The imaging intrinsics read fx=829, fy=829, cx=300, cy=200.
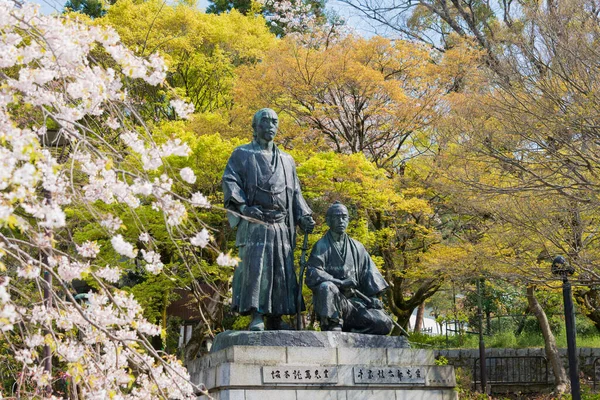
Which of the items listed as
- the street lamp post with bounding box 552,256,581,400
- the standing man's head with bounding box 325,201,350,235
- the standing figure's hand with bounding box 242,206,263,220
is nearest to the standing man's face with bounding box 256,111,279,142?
the standing figure's hand with bounding box 242,206,263,220

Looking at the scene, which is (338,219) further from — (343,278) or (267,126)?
(267,126)

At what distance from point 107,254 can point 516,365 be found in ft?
36.8

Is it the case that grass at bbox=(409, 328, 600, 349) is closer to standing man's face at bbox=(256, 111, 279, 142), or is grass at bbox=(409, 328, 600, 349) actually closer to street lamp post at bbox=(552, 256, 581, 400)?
street lamp post at bbox=(552, 256, 581, 400)

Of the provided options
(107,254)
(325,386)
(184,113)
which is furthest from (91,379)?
(107,254)

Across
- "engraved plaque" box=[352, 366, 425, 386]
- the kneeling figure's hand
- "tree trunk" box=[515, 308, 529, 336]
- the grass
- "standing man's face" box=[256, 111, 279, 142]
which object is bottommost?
"engraved plaque" box=[352, 366, 425, 386]

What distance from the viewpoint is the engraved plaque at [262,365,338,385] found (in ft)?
25.0

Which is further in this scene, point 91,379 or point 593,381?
point 593,381

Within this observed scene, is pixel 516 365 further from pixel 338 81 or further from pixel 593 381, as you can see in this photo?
pixel 338 81

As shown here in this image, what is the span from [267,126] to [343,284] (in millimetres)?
1832

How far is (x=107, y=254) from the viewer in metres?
17.2

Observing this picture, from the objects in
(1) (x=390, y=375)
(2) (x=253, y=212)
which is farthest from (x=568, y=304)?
(2) (x=253, y=212)

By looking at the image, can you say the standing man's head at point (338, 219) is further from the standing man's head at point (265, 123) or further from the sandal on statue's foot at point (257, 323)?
the sandal on statue's foot at point (257, 323)

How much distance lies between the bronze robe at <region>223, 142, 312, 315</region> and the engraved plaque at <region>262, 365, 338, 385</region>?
0.80m

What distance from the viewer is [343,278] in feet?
28.3
